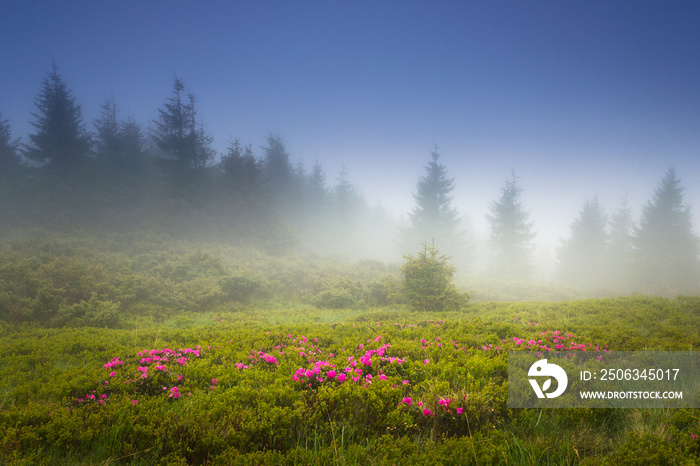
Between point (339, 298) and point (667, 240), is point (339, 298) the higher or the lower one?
the lower one

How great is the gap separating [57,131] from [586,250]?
55747 mm

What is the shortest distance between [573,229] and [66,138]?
54.5 m

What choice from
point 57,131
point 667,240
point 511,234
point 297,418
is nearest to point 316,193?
point 511,234

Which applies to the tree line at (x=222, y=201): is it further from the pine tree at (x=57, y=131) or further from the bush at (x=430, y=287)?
the bush at (x=430, y=287)

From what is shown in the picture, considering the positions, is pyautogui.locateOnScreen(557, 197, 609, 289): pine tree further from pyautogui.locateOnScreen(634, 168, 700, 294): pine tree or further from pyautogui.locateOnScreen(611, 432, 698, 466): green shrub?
pyautogui.locateOnScreen(611, 432, 698, 466): green shrub

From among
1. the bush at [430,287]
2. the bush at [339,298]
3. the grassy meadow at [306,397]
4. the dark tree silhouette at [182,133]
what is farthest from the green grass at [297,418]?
the dark tree silhouette at [182,133]

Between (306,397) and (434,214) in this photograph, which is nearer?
(306,397)

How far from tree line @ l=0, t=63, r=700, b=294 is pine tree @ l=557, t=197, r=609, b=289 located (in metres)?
0.12

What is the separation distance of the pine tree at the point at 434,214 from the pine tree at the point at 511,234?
186 inches

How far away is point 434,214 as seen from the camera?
116ft

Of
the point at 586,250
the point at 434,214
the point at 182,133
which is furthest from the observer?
the point at 586,250

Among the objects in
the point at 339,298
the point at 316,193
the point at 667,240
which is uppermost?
the point at 316,193

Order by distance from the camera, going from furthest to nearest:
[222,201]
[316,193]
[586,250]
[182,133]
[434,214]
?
[316,193], [586,250], [434,214], [222,201], [182,133]

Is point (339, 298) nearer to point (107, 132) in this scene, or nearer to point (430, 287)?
point (430, 287)
